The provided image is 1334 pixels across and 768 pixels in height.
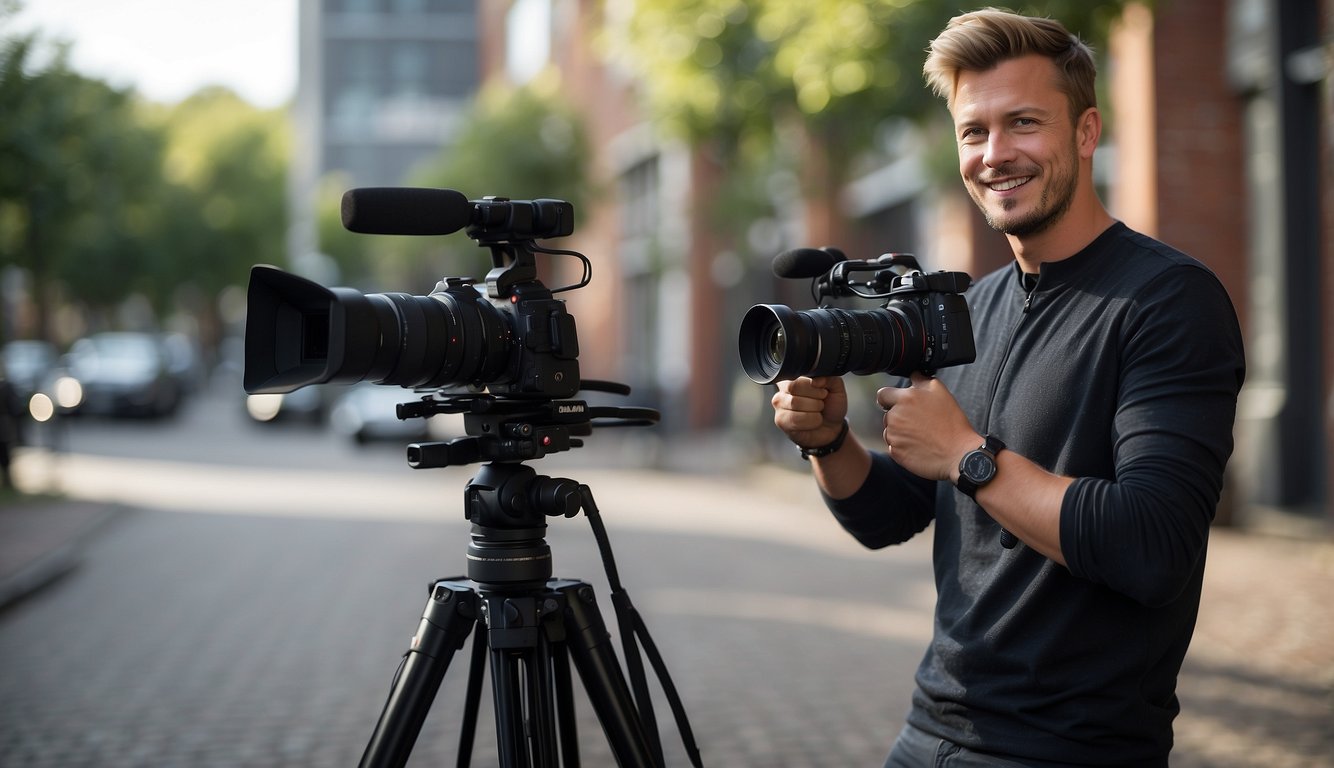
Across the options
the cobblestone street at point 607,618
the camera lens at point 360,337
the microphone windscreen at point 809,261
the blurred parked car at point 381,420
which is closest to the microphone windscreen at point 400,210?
the camera lens at point 360,337

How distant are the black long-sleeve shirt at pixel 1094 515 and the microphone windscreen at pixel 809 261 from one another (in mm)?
303

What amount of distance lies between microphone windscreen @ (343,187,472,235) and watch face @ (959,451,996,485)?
920 mm

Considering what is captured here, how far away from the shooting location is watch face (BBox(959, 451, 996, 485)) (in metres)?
2.01

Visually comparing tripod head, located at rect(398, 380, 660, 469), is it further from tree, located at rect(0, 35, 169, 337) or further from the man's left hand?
tree, located at rect(0, 35, 169, 337)

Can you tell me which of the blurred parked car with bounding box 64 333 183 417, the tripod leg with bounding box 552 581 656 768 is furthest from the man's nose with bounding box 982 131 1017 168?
the blurred parked car with bounding box 64 333 183 417

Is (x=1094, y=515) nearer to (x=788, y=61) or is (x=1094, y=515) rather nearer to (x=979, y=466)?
(x=979, y=466)

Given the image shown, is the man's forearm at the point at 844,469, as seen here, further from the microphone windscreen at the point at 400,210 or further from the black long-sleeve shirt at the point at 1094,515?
the microphone windscreen at the point at 400,210

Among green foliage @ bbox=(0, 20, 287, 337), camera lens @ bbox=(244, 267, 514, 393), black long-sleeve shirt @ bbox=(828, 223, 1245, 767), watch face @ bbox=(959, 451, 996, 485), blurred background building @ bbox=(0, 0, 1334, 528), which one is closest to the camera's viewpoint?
black long-sleeve shirt @ bbox=(828, 223, 1245, 767)

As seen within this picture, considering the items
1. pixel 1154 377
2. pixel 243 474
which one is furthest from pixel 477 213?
pixel 243 474

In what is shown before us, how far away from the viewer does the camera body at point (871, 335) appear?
7.15 feet

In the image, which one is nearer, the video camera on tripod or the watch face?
the watch face

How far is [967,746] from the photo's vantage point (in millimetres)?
2199

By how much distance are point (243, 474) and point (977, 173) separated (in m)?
17.6

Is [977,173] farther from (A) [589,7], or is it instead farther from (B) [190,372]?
(B) [190,372]
